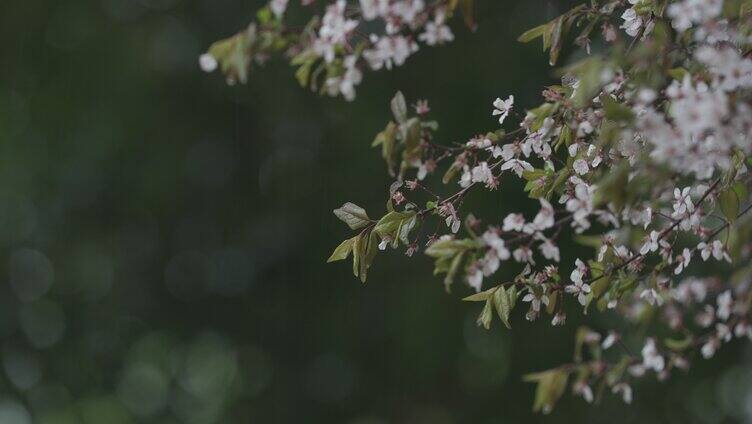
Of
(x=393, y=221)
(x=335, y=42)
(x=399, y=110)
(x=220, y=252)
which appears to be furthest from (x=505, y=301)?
(x=220, y=252)

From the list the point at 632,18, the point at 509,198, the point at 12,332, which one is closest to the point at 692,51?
the point at 632,18

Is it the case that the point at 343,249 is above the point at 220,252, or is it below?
above

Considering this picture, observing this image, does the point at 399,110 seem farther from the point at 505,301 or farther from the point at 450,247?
the point at 505,301

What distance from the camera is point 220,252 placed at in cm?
667

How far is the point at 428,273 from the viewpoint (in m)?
6.20

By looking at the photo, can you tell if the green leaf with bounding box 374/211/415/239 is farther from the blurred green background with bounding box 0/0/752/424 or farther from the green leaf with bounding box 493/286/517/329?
the blurred green background with bounding box 0/0/752/424

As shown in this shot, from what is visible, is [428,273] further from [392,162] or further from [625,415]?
[392,162]

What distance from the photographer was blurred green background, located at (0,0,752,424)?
620cm

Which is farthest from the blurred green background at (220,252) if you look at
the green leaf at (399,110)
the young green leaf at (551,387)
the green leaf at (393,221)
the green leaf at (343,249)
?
the young green leaf at (551,387)

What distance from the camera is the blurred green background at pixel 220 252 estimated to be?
6.20 metres

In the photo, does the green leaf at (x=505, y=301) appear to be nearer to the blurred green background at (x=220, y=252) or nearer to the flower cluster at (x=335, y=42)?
the flower cluster at (x=335, y=42)

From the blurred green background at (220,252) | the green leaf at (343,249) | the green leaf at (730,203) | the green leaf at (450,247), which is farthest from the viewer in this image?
the blurred green background at (220,252)

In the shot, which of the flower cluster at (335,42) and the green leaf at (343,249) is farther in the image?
the green leaf at (343,249)

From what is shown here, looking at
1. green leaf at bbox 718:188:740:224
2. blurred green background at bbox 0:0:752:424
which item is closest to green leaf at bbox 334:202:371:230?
green leaf at bbox 718:188:740:224
